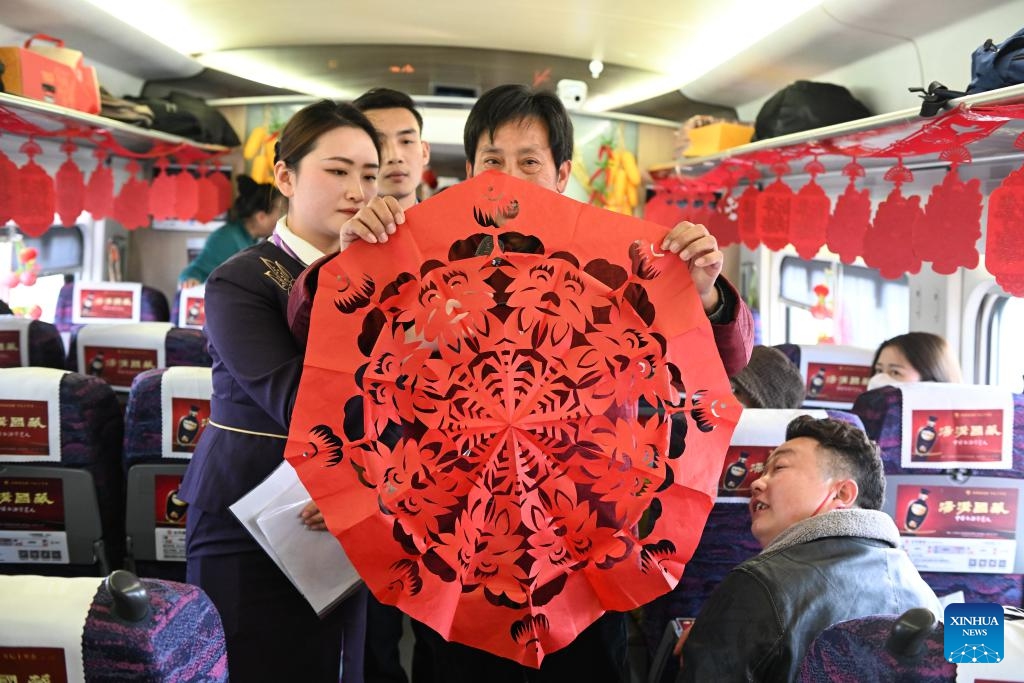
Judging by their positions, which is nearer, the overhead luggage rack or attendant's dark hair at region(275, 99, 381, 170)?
attendant's dark hair at region(275, 99, 381, 170)

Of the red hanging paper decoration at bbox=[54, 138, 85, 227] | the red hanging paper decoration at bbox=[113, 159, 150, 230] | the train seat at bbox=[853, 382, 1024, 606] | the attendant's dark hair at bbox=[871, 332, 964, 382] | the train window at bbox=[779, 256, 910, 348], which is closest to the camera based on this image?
the train seat at bbox=[853, 382, 1024, 606]

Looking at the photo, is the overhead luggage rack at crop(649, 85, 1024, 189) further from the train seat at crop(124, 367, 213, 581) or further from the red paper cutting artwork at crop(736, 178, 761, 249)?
the train seat at crop(124, 367, 213, 581)

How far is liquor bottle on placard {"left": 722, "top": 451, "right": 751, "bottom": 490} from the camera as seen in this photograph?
8.58ft

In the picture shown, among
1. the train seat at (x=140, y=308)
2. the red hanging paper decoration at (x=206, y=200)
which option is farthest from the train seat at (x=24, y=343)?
the red hanging paper decoration at (x=206, y=200)

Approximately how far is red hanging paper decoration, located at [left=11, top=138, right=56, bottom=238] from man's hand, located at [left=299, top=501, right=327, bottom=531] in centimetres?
341

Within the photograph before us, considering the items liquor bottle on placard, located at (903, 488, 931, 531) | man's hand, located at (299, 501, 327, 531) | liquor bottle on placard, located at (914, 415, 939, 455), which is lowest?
liquor bottle on placard, located at (903, 488, 931, 531)

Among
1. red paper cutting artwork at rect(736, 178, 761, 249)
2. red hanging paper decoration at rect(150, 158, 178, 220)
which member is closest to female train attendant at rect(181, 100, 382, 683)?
red paper cutting artwork at rect(736, 178, 761, 249)

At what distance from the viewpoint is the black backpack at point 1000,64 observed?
2525 millimetres

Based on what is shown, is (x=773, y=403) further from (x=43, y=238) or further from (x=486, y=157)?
(x=43, y=238)

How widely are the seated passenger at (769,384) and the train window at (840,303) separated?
1930 millimetres

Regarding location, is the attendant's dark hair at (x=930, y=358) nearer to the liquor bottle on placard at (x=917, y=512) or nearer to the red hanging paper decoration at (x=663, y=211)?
the liquor bottle on placard at (x=917, y=512)

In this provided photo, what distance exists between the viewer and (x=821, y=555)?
185cm

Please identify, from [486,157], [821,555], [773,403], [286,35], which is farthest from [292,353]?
[286,35]

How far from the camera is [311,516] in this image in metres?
1.88
